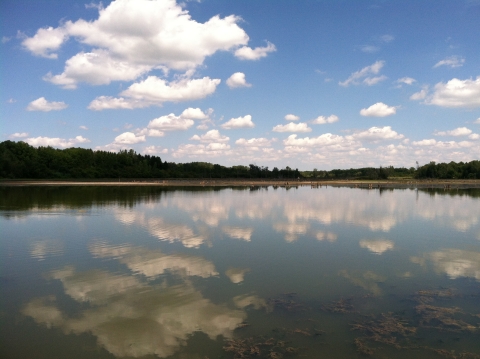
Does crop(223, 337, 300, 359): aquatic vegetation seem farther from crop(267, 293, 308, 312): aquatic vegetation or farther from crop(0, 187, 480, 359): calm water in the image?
crop(267, 293, 308, 312): aquatic vegetation

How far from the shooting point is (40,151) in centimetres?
13100

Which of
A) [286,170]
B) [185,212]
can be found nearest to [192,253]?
[185,212]

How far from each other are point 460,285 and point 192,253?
453 inches

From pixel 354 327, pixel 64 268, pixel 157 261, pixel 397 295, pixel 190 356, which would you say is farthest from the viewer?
pixel 157 261

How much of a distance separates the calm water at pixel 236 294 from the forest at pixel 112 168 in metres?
108

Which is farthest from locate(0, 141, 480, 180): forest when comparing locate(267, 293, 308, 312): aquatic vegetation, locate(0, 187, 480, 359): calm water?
locate(267, 293, 308, 312): aquatic vegetation

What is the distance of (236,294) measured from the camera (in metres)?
12.2

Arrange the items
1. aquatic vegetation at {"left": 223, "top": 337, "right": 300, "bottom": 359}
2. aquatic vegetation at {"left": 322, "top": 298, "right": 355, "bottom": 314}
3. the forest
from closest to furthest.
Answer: aquatic vegetation at {"left": 223, "top": 337, "right": 300, "bottom": 359} → aquatic vegetation at {"left": 322, "top": 298, "right": 355, "bottom": 314} → the forest

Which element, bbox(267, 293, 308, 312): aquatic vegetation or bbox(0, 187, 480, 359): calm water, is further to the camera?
bbox(267, 293, 308, 312): aquatic vegetation

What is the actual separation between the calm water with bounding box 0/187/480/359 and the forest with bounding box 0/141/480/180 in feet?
355

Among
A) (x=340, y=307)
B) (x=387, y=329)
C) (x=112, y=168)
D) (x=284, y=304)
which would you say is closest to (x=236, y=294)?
(x=284, y=304)

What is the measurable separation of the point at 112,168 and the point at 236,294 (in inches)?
5837

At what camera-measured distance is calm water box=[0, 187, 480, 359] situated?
9.02m

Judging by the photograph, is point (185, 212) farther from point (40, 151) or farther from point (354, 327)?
point (40, 151)
